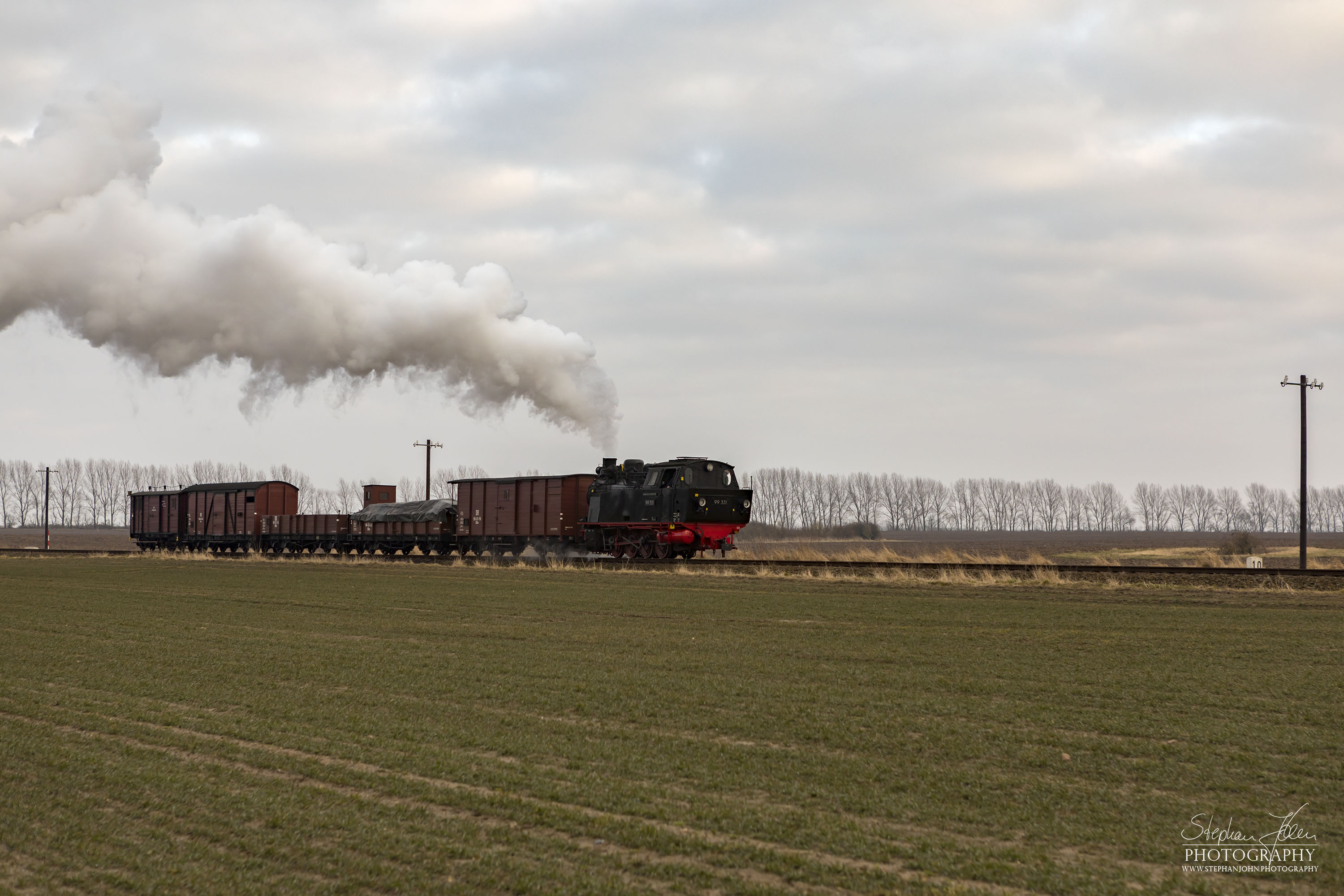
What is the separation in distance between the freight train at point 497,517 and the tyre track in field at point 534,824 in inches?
1009

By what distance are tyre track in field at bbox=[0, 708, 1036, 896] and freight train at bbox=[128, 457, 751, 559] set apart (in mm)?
25627

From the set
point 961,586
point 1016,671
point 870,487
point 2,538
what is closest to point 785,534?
point 870,487

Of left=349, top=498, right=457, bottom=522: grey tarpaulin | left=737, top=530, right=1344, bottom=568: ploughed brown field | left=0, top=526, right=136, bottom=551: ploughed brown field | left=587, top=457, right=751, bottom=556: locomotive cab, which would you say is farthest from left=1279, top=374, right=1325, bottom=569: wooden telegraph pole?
left=0, top=526, right=136, bottom=551: ploughed brown field

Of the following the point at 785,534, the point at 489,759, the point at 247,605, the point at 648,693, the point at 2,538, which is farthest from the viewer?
the point at 785,534

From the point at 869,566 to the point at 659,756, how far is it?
2317 cm

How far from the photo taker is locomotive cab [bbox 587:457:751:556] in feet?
111

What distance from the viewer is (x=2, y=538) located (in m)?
119

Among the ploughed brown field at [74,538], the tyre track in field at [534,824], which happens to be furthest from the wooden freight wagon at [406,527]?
the tyre track in field at [534,824]

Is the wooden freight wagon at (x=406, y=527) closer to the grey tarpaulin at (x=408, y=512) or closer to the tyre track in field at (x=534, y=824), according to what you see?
the grey tarpaulin at (x=408, y=512)

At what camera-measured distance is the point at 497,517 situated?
131 feet

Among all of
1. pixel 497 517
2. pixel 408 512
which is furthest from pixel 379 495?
pixel 497 517

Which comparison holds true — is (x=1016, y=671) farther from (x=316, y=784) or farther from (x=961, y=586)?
(x=961, y=586)

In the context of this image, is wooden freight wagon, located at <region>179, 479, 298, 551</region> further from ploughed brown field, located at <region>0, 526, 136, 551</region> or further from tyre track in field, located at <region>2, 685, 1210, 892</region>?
tyre track in field, located at <region>2, 685, 1210, 892</region>

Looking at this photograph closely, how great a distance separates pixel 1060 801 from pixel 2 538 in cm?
14026
